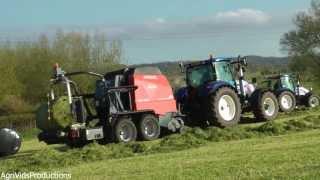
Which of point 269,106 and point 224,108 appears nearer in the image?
point 224,108

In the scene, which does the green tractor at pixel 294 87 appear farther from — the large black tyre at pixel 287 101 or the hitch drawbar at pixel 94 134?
the hitch drawbar at pixel 94 134

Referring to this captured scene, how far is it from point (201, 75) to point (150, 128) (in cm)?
389

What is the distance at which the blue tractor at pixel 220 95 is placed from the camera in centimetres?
2152

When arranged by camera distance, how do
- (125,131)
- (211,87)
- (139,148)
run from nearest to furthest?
(139,148) < (125,131) < (211,87)

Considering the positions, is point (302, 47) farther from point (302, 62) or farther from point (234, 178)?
point (234, 178)

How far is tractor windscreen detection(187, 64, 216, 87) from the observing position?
2264 cm

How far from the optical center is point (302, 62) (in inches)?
2422

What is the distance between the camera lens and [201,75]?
2280 cm

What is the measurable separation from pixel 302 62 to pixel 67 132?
46.5 meters

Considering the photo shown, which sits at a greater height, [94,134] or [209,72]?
[209,72]

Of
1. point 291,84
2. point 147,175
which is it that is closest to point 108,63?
point 291,84

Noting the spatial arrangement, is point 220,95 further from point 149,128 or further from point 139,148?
point 139,148

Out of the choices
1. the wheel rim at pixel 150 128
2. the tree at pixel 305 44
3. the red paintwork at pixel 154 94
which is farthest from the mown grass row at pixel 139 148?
the tree at pixel 305 44

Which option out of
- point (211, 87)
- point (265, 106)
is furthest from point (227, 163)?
point (265, 106)
